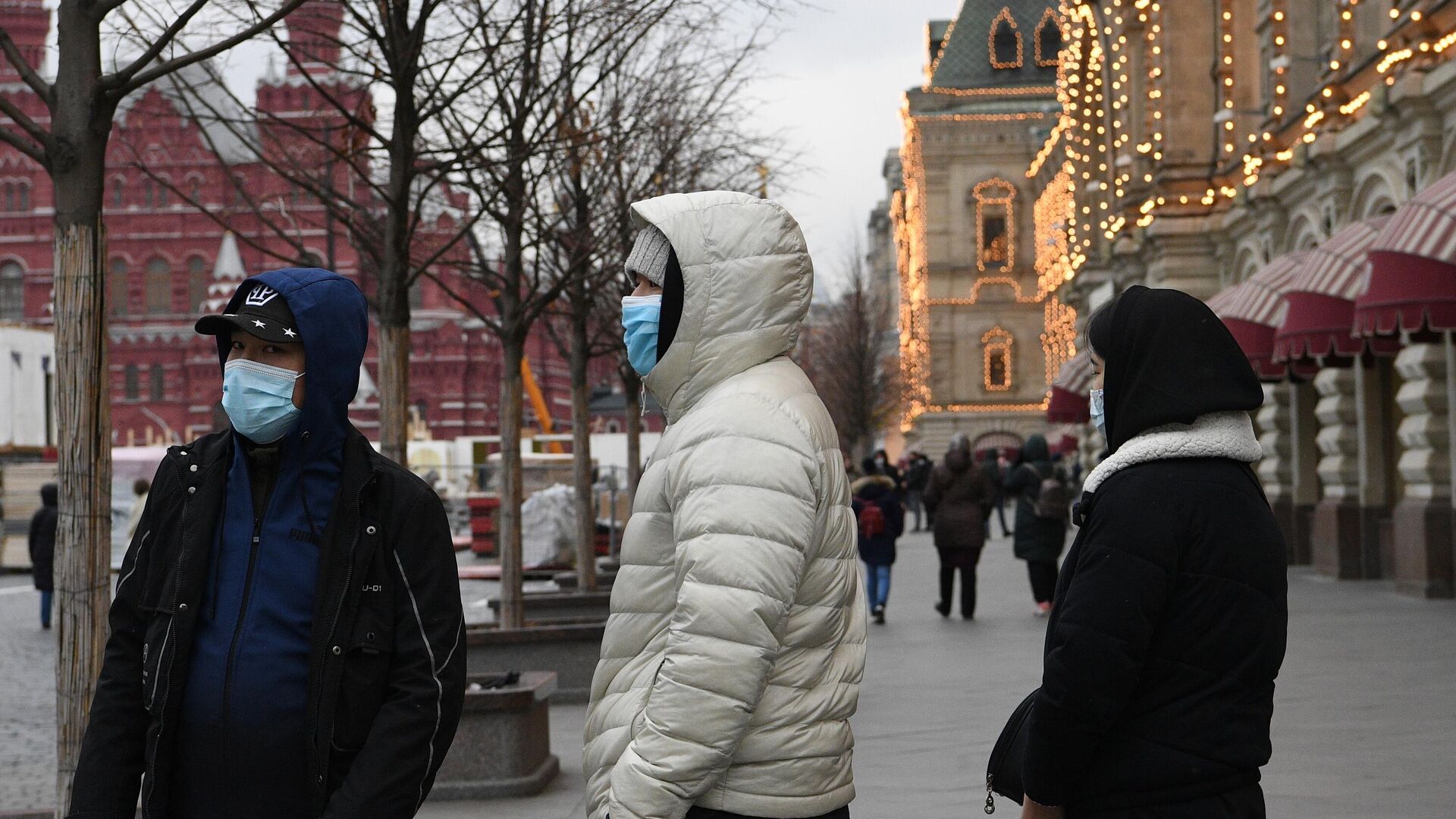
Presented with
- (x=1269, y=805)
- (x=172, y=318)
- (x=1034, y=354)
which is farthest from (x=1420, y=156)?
(x=172, y=318)

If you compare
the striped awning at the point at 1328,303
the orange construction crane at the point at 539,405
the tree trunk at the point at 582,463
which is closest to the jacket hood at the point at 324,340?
the tree trunk at the point at 582,463

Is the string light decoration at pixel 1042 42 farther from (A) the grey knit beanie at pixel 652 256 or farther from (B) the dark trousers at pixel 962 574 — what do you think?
(A) the grey knit beanie at pixel 652 256

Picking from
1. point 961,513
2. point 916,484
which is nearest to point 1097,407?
point 961,513

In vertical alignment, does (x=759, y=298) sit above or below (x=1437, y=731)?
above

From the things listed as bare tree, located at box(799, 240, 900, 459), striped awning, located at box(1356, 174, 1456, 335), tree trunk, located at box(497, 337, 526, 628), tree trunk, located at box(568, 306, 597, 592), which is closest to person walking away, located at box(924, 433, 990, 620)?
tree trunk, located at box(568, 306, 597, 592)

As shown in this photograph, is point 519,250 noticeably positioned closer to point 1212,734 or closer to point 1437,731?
point 1437,731

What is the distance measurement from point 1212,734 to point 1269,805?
4848 millimetres

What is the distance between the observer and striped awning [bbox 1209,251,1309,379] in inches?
828

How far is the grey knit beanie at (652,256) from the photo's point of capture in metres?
3.66

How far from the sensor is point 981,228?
82.6 meters

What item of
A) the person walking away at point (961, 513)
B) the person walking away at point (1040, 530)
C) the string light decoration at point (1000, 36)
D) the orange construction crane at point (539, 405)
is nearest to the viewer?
the person walking away at point (1040, 530)

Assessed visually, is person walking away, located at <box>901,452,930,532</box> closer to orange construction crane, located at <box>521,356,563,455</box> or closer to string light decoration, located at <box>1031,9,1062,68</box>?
orange construction crane, located at <box>521,356,563,455</box>

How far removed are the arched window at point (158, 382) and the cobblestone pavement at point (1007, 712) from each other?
2813 inches

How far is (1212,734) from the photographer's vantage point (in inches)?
136
